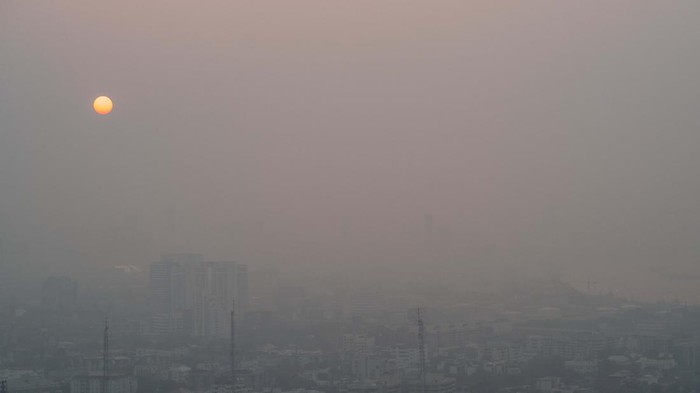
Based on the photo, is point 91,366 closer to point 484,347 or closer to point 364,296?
point 364,296

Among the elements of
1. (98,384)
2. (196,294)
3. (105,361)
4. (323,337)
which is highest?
(196,294)

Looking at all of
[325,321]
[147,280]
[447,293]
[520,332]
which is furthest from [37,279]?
[520,332]

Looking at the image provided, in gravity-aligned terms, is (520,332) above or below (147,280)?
below

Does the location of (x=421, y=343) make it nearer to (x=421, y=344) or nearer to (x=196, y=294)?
(x=421, y=344)

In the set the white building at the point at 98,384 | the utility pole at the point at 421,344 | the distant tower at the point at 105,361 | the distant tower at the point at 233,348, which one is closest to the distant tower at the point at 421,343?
the utility pole at the point at 421,344

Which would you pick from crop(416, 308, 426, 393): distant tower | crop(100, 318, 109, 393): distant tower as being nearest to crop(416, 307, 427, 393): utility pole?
crop(416, 308, 426, 393): distant tower

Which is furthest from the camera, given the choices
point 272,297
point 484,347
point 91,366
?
point 272,297

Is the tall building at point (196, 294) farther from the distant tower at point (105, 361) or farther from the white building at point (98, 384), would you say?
the white building at point (98, 384)

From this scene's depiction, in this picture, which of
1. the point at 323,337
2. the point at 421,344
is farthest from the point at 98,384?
the point at 421,344
